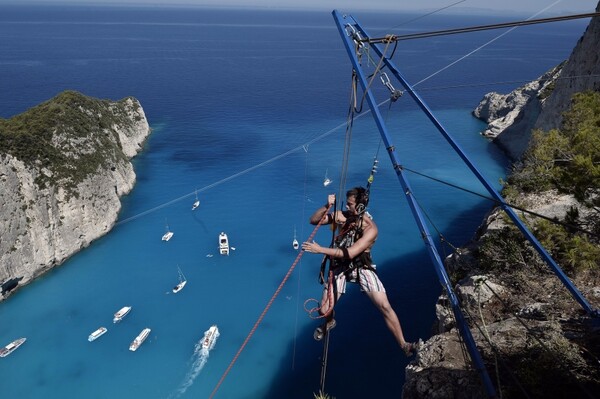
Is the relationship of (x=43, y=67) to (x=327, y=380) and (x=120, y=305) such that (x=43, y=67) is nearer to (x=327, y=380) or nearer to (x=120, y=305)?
(x=120, y=305)

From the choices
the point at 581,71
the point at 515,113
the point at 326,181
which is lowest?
the point at 326,181

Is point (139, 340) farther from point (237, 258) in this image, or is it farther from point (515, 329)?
point (515, 329)

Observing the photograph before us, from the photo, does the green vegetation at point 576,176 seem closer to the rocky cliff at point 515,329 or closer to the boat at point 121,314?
the rocky cliff at point 515,329

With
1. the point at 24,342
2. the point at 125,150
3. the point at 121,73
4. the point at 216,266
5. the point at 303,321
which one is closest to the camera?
the point at 24,342

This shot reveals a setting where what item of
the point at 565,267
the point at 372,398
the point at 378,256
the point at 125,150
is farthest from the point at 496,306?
the point at 125,150

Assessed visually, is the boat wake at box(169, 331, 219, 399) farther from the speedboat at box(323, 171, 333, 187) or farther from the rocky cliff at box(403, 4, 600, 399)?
the speedboat at box(323, 171, 333, 187)

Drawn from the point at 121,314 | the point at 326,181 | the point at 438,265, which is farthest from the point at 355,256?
the point at 326,181

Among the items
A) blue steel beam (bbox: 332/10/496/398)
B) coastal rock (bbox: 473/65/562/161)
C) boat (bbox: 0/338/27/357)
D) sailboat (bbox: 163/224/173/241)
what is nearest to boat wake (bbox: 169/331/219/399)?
boat (bbox: 0/338/27/357)
